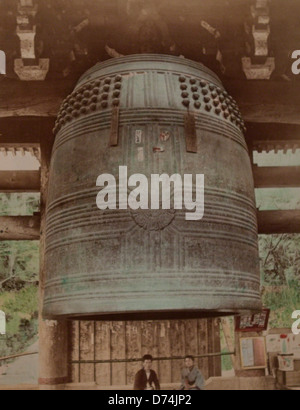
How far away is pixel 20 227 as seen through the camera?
303 centimetres

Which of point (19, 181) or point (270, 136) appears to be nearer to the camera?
point (270, 136)

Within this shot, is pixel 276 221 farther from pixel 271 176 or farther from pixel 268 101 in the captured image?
pixel 268 101

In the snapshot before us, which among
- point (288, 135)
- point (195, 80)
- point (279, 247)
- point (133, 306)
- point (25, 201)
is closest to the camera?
point (133, 306)

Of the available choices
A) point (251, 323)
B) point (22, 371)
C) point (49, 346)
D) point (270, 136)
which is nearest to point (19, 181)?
point (49, 346)

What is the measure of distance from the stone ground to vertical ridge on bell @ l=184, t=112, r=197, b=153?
6.62 metres

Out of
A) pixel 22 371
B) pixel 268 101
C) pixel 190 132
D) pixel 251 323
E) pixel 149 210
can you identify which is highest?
pixel 268 101

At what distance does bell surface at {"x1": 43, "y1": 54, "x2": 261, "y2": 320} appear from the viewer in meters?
1.46

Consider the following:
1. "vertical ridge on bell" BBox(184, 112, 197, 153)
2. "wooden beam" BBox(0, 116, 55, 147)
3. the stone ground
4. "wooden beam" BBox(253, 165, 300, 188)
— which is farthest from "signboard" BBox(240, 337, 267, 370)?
the stone ground

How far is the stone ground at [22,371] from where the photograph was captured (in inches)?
307

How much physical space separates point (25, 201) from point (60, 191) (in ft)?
21.2

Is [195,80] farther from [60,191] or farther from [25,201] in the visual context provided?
[25,201]

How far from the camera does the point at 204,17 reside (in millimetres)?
2391

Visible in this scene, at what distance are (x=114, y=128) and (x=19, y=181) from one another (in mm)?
1953

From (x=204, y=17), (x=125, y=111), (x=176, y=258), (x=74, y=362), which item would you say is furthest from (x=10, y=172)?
(x=176, y=258)
